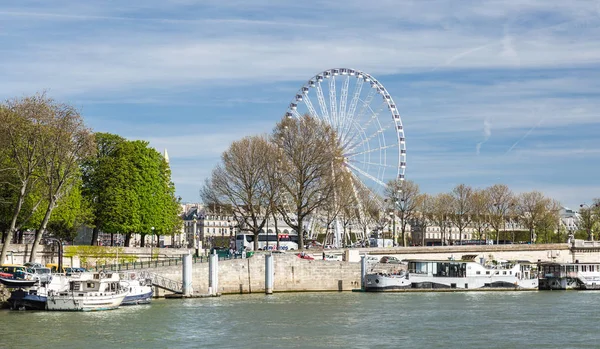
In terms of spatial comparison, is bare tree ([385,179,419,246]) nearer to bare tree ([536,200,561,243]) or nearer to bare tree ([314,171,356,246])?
bare tree ([536,200,561,243])

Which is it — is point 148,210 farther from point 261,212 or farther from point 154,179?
point 261,212

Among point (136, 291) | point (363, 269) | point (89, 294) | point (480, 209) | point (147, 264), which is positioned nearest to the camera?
point (89, 294)

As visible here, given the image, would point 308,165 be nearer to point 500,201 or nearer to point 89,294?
point 89,294

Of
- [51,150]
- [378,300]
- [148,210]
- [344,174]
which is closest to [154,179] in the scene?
[148,210]

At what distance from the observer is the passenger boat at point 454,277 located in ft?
287

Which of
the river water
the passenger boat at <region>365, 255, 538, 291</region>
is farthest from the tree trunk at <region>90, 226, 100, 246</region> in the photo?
the passenger boat at <region>365, 255, 538, 291</region>

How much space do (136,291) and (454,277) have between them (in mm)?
33354

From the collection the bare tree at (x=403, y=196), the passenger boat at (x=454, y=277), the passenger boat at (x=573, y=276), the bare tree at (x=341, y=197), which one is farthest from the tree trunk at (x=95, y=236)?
the bare tree at (x=403, y=196)

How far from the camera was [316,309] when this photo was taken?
66938mm

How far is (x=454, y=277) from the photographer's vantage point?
298 ft

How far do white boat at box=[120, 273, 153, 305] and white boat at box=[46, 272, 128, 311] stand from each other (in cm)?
57

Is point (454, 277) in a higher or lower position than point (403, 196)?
lower

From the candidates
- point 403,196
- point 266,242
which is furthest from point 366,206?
point 403,196

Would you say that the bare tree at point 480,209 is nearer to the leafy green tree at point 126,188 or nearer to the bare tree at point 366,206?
the bare tree at point 366,206
